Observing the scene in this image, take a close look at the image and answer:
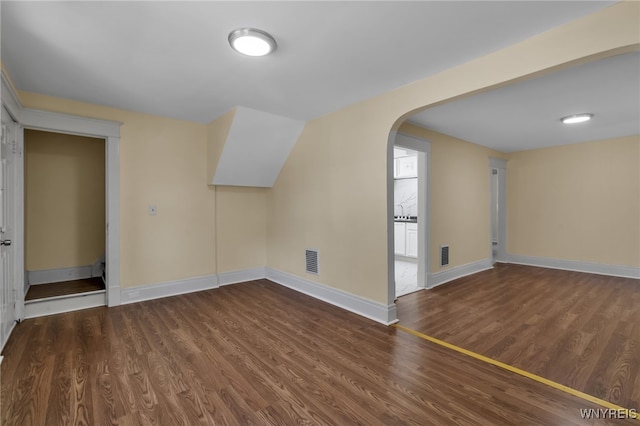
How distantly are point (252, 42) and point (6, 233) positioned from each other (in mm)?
2981

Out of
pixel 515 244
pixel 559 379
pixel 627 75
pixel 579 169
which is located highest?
pixel 627 75

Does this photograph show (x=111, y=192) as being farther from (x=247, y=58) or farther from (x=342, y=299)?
(x=342, y=299)

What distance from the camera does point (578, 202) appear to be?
5531 millimetres

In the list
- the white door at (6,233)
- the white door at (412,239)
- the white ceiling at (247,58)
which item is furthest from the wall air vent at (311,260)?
the white door at (6,233)

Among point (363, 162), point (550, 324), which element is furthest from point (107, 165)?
point (550, 324)

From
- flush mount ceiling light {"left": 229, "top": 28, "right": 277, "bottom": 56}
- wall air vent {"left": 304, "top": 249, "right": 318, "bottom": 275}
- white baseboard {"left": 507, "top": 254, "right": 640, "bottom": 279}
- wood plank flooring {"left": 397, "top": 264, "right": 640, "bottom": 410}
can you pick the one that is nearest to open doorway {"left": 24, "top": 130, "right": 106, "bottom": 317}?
wall air vent {"left": 304, "top": 249, "right": 318, "bottom": 275}

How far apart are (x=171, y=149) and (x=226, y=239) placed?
61.1 inches

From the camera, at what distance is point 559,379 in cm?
207

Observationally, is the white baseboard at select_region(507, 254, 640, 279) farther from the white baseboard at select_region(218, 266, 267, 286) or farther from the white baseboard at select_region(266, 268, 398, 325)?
the white baseboard at select_region(218, 266, 267, 286)

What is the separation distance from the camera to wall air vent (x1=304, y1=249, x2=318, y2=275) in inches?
160

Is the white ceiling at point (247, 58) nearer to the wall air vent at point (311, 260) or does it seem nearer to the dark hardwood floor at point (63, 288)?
the wall air vent at point (311, 260)

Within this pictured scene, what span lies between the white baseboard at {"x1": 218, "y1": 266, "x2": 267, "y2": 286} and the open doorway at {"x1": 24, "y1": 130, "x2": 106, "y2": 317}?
1.51 m

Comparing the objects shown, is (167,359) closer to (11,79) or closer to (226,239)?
(226,239)

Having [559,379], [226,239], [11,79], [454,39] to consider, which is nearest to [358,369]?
[559,379]
